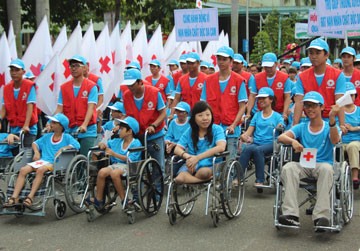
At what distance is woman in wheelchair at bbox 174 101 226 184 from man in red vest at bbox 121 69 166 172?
0.71 m

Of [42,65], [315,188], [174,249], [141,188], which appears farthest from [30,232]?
[42,65]

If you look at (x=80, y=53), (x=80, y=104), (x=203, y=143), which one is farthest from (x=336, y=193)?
(x=80, y=53)

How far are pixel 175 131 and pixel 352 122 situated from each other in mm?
2394

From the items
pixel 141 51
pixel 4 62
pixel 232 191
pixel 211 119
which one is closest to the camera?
pixel 211 119

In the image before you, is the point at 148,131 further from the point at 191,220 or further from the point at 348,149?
the point at 348,149

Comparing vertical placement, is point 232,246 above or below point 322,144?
below

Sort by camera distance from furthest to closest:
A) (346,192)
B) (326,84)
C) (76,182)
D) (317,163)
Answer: (326,84) → (76,182) → (346,192) → (317,163)

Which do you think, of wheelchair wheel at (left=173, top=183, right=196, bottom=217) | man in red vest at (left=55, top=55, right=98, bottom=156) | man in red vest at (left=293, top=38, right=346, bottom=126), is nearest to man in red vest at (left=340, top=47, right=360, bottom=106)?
man in red vest at (left=293, top=38, right=346, bottom=126)

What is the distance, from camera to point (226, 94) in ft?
27.7

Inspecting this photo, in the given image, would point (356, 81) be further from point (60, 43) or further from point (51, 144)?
point (60, 43)

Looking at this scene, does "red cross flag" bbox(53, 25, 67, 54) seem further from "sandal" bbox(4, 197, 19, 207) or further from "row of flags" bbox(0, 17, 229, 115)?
"sandal" bbox(4, 197, 19, 207)

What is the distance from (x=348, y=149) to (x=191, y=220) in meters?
2.44

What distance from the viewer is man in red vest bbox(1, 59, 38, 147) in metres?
8.67

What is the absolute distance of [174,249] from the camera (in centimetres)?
619
